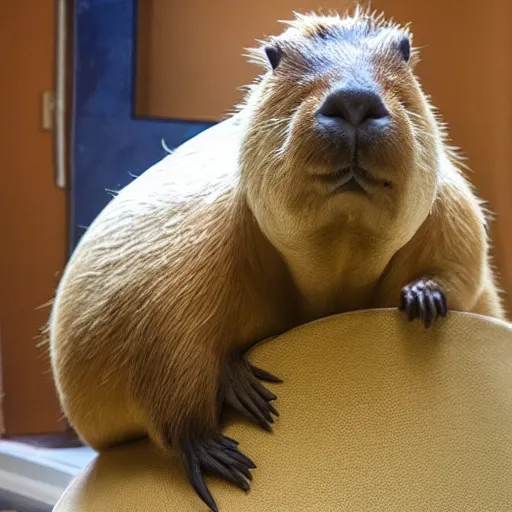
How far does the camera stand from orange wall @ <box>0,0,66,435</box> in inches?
69.7

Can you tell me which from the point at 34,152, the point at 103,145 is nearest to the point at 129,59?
the point at 103,145

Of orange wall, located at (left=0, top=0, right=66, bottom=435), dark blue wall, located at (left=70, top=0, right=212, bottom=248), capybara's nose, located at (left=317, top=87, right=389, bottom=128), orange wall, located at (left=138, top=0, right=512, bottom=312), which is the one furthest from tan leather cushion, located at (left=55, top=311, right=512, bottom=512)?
orange wall, located at (left=0, top=0, right=66, bottom=435)

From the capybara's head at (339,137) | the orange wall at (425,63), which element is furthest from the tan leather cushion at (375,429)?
the orange wall at (425,63)

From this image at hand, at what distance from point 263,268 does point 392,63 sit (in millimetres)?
253

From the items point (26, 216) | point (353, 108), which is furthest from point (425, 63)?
point (26, 216)

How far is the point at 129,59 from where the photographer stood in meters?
1.60

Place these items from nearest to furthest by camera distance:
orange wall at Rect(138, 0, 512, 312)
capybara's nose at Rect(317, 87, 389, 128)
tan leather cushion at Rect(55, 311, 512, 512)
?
capybara's nose at Rect(317, 87, 389, 128), tan leather cushion at Rect(55, 311, 512, 512), orange wall at Rect(138, 0, 512, 312)

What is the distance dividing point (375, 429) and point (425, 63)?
0.81 metres

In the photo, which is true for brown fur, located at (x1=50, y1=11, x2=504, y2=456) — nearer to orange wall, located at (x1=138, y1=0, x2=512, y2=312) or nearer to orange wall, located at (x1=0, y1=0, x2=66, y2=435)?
orange wall, located at (x1=138, y1=0, x2=512, y2=312)

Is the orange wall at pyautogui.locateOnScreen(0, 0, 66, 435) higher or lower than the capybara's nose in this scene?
lower

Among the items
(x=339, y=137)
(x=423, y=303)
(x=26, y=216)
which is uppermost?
(x=339, y=137)

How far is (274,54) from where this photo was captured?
787mm

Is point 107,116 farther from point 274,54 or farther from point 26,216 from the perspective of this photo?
point 274,54

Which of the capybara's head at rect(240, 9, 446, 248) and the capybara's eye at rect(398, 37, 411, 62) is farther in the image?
the capybara's eye at rect(398, 37, 411, 62)
